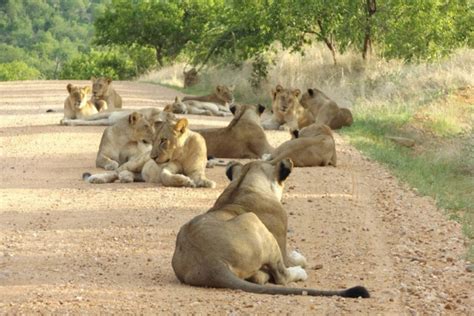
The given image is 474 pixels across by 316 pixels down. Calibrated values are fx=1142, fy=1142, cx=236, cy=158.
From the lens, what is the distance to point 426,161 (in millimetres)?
16609

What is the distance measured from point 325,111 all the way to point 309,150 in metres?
6.06

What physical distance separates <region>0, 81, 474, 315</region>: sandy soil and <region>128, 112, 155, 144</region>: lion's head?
86 cm

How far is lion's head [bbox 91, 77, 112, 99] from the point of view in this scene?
72.0ft

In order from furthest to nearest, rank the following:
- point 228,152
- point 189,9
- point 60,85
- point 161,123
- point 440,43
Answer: point 189,9, point 60,85, point 440,43, point 228,152, point 161,123

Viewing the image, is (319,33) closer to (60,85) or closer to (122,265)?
(60,85)

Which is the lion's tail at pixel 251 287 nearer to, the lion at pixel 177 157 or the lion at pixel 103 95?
the lion at pixel 177 157

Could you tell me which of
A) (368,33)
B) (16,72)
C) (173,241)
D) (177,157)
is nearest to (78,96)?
(177,157)

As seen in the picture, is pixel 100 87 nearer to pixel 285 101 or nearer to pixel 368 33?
pixel 285 101

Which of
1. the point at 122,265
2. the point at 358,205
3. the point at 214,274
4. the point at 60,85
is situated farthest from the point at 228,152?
the point at 60,85

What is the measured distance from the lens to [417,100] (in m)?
22.5

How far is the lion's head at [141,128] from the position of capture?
13.5 metres


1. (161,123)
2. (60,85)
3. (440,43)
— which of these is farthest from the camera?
(60,85)

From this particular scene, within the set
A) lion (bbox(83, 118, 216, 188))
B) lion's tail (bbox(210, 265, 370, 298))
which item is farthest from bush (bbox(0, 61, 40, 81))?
lion's tail (bbox(210, 265, 370, 298))

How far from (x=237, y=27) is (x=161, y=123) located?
704 inches
